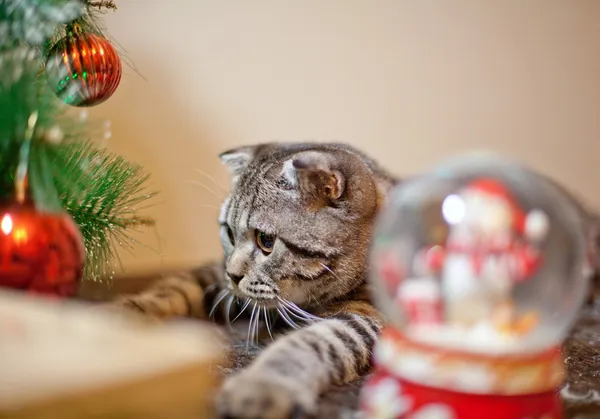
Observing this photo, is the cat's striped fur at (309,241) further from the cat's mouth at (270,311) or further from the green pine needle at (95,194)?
the green pine needle at (95,194)

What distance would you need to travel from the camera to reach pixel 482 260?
2.56 ft

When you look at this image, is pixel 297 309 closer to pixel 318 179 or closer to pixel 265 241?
pixel 265 241

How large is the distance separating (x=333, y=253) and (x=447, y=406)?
0.58m

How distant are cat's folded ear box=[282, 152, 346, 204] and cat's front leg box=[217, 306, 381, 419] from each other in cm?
25

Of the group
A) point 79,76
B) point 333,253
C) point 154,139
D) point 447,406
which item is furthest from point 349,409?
point 154,139

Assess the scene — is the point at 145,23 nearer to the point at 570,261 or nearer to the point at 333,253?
the point at 333,253

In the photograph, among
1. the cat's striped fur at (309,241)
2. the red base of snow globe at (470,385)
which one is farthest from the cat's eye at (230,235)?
the red base of snow globe at (470,385)

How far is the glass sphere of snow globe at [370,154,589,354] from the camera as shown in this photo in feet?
2.56

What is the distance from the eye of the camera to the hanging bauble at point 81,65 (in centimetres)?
116

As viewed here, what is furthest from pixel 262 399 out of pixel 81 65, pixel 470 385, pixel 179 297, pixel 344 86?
pixel 344 86

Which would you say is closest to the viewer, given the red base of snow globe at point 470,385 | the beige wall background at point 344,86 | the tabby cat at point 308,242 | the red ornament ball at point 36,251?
the red base of snow globe at point 470,385

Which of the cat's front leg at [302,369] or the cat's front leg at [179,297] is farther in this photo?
the cat's front leg at [179,297]

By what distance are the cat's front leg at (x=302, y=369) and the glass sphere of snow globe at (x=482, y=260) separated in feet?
0.56

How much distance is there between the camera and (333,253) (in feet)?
4.30
